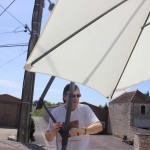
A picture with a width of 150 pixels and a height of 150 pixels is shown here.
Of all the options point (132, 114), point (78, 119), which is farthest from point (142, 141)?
point (78, 119)

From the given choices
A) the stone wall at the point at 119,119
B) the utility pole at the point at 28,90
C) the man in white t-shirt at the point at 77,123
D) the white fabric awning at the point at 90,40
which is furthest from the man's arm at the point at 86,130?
the stone wall at the point at 119,119

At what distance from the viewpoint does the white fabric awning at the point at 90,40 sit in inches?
108

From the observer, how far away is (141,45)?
12.1 ft

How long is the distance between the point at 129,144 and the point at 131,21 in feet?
114

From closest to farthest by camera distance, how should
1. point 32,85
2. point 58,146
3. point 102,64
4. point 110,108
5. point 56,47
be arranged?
point 56,47, point 102,64, point 58,146, point 32,85, point 110,108

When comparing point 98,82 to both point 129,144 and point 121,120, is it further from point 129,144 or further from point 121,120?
point 121,120

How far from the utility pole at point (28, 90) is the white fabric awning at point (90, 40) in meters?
7.02

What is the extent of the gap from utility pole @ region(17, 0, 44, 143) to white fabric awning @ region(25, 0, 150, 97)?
7.02m

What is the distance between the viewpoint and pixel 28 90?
10.4m

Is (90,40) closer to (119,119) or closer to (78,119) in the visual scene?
(78,119)

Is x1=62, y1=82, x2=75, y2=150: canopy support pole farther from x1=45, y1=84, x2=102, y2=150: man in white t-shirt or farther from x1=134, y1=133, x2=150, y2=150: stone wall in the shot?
x1=134, y1=133, x2=150, y2=150: stone wall

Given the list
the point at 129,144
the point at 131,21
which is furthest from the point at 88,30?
the point at 129,144

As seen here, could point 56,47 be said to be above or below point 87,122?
above

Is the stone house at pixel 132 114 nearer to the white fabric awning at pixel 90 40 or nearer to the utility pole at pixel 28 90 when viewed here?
the utility pole at pixel 28 90
